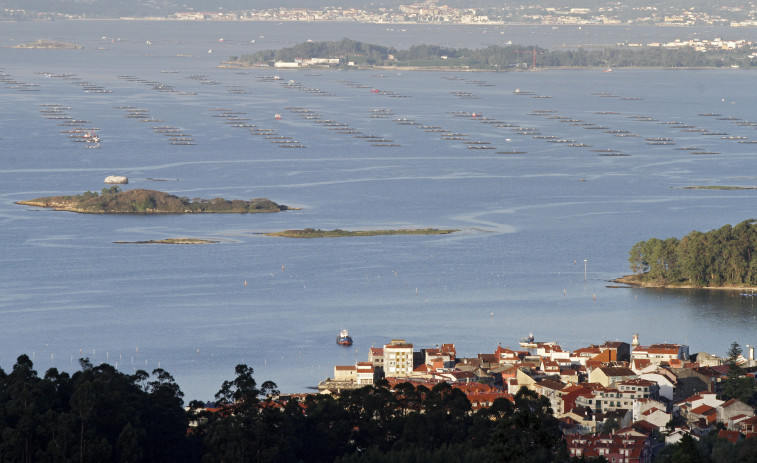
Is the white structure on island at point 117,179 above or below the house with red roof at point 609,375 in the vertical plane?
above

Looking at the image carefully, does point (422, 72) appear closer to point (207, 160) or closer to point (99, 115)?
point (99, 115)

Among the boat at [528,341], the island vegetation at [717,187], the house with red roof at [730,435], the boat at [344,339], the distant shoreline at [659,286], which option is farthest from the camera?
the island vegetation at [717,187]

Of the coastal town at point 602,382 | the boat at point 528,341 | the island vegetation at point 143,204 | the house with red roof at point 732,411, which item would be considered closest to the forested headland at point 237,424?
the coastal town at point 602,382

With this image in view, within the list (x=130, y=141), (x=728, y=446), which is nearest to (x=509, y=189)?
(x=130, y=141)

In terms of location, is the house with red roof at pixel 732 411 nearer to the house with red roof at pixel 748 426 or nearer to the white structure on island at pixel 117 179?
the house with red roof at pixel 748 426

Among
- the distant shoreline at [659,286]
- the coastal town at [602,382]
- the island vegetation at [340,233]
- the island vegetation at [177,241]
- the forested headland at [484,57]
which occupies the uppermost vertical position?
the forested headland at [484,57]

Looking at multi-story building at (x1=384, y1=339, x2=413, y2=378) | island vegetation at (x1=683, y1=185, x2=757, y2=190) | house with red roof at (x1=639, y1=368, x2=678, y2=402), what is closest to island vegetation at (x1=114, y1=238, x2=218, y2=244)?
multi-story building at (x1=384, y1=339, x2=413, y2=378)
